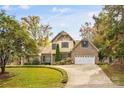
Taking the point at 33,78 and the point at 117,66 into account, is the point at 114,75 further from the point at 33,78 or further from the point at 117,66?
the point at 33,78

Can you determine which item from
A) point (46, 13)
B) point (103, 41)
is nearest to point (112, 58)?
point (103, 41)

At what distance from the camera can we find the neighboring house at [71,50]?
14719 mm

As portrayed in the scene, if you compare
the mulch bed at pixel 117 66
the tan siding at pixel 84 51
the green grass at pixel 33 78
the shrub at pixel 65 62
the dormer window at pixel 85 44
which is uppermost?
the dormer window at pixel 85 44

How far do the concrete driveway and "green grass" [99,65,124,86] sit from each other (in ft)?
0.23

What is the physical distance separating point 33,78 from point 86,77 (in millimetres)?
1018

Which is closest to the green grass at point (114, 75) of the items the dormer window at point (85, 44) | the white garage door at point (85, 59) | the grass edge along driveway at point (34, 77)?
the white garage door at point (85, 59)

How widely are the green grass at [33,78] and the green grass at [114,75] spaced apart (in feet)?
2.86

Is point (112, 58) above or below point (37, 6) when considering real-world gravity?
below

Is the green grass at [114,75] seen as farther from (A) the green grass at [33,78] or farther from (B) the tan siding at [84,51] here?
(A) the green grass at [33,78]

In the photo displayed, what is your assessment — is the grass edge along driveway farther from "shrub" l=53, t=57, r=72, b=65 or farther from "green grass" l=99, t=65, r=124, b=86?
"green grass" l=99, t=65, r=124, b=86

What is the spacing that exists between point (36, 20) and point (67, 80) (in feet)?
4.23

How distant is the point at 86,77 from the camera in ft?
48.3
